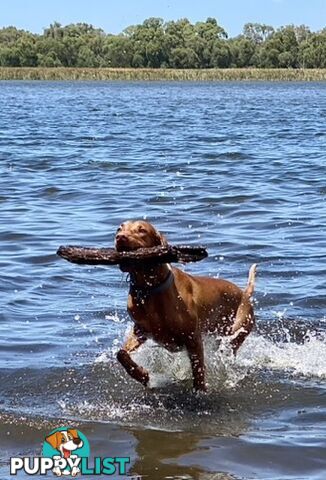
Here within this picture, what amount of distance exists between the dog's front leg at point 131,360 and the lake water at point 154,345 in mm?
164

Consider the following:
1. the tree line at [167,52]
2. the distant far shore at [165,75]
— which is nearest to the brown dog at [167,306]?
the distant far shore at [165,75]

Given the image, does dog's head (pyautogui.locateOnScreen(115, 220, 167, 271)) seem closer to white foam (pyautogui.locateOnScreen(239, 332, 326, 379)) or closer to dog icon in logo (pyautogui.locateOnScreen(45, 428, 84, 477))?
dog icon in logo (pyautogui.locateOnScreen(45, 428, 84, 477))

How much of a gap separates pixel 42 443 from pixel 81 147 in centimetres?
2099

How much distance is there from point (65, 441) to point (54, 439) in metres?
0.07

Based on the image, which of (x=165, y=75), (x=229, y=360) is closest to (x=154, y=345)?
(x=229, y=360)

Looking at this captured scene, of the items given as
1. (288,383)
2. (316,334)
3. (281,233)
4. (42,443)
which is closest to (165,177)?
(281,233)

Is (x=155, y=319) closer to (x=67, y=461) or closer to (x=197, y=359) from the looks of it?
(x=197, y=359)

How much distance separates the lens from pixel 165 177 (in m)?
20.0

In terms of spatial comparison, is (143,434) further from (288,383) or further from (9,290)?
(9,290)

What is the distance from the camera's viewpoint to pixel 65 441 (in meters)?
6.47

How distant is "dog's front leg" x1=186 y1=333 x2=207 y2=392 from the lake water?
0.13 m

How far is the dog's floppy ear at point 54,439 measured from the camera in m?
6.40

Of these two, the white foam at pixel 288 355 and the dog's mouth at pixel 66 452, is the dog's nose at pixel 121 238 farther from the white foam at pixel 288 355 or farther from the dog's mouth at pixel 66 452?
the white foam at pixel 288 355

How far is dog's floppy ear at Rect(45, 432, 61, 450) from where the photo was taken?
640 cm
